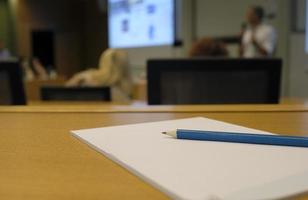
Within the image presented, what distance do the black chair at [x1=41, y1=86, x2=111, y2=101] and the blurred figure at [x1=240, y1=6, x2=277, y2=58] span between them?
240cm

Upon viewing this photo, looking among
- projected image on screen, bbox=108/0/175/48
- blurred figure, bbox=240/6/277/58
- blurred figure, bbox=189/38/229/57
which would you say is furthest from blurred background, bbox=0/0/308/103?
blurred figure, bbox=189/38/229/57

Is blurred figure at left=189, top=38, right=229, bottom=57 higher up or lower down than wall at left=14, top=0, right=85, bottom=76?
lower down

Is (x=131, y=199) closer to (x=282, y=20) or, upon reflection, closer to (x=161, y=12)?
(x=282, y=20)

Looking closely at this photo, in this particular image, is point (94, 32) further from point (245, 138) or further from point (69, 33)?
point (245, 138)

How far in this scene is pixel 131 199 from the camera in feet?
1.01

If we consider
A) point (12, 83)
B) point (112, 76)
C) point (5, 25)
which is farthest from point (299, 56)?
point (5, 25)

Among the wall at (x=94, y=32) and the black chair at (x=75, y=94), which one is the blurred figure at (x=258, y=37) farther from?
the wall at (x=94, y=32)

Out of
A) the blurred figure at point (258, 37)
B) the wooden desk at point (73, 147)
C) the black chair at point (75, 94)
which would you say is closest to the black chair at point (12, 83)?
the black chair at point (75, 94)

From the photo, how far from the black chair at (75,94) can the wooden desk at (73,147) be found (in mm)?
1063

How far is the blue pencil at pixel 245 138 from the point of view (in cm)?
45

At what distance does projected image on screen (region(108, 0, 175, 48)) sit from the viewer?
4.94 metres

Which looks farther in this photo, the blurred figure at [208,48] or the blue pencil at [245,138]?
the blurred figure at [208,48]

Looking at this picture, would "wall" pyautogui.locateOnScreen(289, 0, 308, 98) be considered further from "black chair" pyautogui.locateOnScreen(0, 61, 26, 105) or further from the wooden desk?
the wooden desk

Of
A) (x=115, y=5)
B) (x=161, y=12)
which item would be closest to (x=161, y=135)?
(x=161, y=12)
